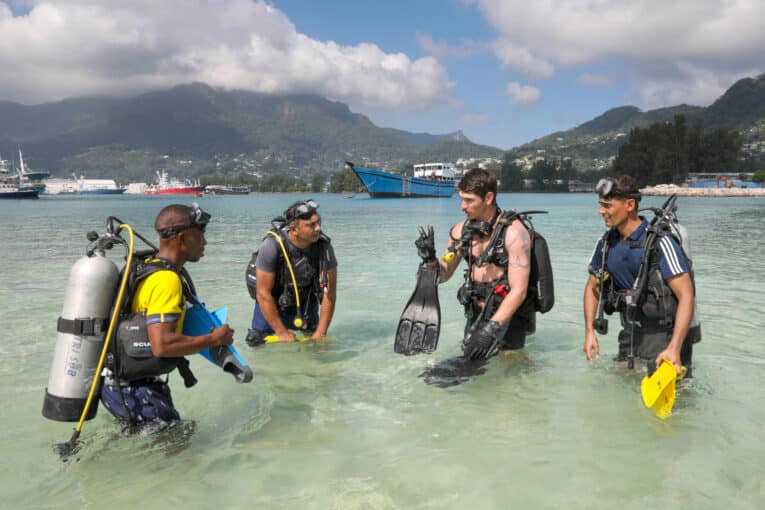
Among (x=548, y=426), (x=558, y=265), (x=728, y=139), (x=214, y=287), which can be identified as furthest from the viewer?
(x=728, y=139)

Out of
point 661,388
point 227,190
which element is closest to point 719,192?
point 661,388

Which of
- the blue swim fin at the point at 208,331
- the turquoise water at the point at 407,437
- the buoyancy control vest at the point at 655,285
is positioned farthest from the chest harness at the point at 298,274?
the buoyancy control vest at the point at 655,285

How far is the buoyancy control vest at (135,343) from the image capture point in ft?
10.2

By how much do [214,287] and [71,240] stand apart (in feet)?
48.2

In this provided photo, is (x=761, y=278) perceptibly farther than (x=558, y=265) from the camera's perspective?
No

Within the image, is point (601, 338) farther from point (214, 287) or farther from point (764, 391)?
point (214, 287)

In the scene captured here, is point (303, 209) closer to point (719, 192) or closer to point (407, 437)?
point (407, 437)

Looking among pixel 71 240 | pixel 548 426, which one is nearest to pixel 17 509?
pixel 548 426

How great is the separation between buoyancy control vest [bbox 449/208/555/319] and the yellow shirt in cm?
265

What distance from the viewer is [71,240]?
73.1 ft

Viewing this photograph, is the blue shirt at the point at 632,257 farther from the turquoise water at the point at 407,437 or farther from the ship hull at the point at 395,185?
the ship hull at the point at 395,185

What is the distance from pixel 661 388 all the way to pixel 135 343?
3.67 m

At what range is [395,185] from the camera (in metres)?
87.9

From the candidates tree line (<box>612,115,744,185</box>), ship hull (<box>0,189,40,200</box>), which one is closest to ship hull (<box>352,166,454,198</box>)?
tree line (<box>612,115,744,185</box>)
